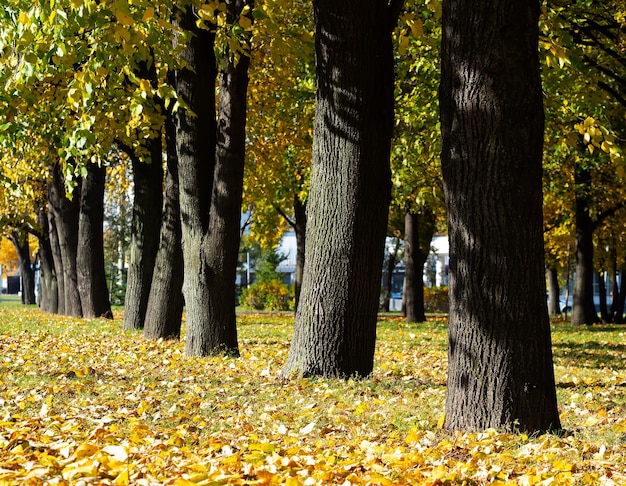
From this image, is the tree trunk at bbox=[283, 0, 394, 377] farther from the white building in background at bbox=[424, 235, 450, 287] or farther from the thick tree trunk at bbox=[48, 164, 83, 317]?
the white building in background at bbox=[424, 235, 450, 287]

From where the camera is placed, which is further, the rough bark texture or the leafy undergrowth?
the rough bark texture

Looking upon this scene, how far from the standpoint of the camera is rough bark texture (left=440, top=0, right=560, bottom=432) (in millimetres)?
5738

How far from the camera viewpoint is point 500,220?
5.76 m

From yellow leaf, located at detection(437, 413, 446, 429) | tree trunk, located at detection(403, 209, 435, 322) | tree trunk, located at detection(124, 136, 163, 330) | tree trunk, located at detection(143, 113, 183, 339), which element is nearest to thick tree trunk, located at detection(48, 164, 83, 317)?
tree trunk, located at detection(124, 136, 163, 330)

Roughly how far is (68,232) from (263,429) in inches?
734

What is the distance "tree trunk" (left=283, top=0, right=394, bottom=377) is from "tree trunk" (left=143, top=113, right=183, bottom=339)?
19.3 ft

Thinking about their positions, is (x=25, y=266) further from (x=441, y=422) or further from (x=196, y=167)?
(x=441, y=422)

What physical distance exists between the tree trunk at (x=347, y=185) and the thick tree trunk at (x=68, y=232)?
16390 mm

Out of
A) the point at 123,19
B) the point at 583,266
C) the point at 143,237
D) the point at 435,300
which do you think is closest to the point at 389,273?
the point at 435,300

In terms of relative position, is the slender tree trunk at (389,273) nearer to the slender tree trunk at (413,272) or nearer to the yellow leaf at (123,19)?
the slender tree trunk at (413,272)

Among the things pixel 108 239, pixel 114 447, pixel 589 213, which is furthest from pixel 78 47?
pixel 108 239

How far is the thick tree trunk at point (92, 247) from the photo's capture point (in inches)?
810

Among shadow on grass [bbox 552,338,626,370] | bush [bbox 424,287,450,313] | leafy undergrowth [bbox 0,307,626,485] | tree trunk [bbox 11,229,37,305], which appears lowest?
leafy undergrowth [bbox 0,307,626,485]

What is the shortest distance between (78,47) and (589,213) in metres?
17.2
